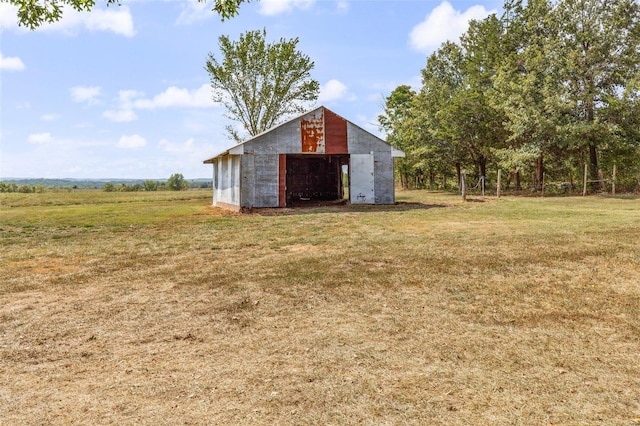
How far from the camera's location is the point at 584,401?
9.63 ft

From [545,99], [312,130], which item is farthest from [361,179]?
[545,99]

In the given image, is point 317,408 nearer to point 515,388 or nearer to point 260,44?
point 515,388

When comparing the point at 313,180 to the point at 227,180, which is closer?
the point at 227,180

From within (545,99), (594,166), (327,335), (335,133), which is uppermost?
(545,99)

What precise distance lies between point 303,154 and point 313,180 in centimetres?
877

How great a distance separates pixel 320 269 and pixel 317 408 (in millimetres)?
4276

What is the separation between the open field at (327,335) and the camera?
2926mm

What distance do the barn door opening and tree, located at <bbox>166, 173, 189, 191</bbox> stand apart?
37.3 meters

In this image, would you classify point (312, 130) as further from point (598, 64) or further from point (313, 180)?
point (598, 64)

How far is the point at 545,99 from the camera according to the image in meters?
27.2

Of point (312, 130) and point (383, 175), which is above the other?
point (312, 130)

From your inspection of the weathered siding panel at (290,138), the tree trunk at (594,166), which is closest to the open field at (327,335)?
the weathered siding panel at (290,138)

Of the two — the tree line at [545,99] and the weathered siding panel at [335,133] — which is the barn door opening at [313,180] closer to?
the weathered siding panel at [335,133]

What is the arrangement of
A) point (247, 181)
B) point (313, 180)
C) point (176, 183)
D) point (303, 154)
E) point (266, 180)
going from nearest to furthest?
1. point (247, 181)
2. point (266, 180)
3. point (303, 154)
4. point (313, 180)
5. point (176, 183)
